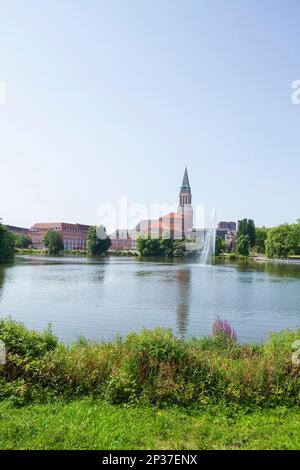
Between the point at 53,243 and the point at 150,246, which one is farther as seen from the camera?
the point at 53,243

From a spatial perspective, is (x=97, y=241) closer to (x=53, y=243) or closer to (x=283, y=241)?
Result: (x=53, y=243)

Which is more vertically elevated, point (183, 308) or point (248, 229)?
point (248, 229)

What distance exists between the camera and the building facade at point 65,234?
172m

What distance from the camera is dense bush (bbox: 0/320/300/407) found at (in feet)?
24.6

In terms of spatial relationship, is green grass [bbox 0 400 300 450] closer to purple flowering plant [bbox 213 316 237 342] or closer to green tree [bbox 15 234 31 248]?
purple flowering plant [bbox 213 316 237 342]

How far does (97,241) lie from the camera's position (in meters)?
120

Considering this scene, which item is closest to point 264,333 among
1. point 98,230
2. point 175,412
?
point 175,412

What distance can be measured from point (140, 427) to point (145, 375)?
1.68m

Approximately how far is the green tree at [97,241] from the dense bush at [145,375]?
109 metres

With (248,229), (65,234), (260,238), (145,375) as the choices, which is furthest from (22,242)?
(145,375)

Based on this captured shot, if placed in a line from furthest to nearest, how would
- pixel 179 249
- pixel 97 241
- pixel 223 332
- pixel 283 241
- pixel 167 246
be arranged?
1. pixel 97 241
2. pixel 167 246
3. pixel 179 249
4. pixel 283 241
5. pixel 223 332
